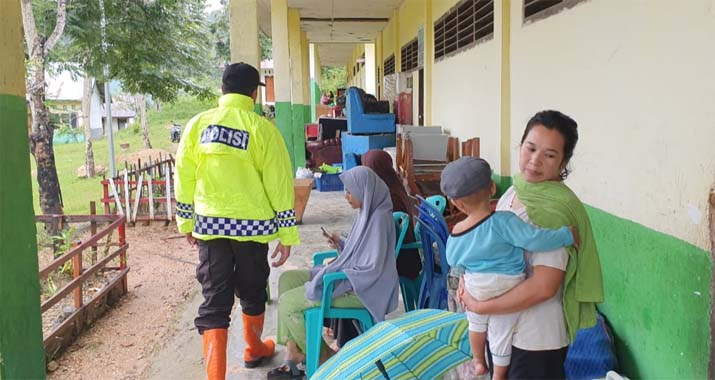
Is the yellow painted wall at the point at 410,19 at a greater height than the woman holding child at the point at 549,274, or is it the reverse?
the yellow painted wall at the point at 410,19

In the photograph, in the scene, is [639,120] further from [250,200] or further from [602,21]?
[250,200]

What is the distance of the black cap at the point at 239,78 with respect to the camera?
288 cm

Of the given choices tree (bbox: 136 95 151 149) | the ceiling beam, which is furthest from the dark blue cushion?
tree (bbox: 136 95 151 149)

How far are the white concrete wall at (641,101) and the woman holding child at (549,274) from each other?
0.59 metres

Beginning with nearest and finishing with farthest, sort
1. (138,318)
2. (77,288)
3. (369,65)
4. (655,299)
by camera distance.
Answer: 1. (655,299)
2. (77,288)
3. (138,318)
4. (369,65)

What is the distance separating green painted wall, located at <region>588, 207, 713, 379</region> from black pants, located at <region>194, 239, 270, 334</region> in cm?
166

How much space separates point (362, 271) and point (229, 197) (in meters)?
0.71

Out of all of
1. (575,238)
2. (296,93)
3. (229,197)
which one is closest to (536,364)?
(575,238)

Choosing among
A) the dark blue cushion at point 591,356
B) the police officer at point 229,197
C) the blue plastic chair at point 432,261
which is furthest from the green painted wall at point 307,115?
the dark blue cushion at point 591,356

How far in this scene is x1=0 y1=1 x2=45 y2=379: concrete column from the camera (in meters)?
1.83

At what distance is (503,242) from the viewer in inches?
65.6

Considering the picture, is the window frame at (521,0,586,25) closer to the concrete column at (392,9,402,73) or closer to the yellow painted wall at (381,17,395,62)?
the concrete column at (392,9,402,73)

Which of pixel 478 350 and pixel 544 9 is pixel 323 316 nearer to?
pixel 478 350

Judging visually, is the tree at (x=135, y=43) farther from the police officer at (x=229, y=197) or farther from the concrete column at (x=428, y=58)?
the police officer at (x=229, y=197)
